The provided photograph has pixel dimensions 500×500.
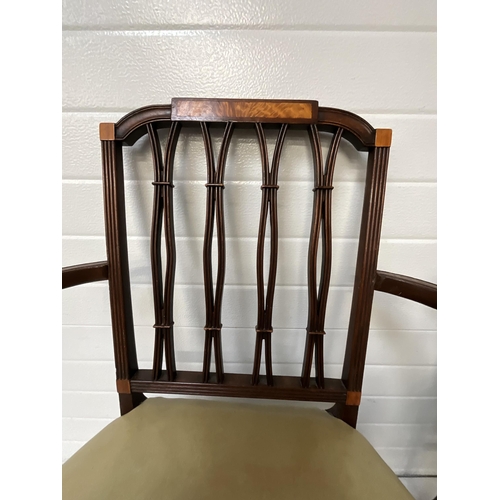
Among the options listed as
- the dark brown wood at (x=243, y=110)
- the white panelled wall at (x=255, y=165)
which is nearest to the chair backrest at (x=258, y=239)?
the dark brown wood at (x=243, y=110)

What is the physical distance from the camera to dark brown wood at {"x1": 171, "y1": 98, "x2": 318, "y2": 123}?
55 centimetres

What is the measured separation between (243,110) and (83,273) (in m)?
0.41

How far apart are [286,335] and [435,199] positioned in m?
0.46

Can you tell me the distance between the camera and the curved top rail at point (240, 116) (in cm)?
55

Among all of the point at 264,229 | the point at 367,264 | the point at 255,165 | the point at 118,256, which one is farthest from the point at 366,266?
the point at 118,256

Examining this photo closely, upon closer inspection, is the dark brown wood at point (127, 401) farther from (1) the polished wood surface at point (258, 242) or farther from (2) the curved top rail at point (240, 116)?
(2) the curved top rail at point (240, 116)

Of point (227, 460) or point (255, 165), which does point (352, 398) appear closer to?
point (227, 460)

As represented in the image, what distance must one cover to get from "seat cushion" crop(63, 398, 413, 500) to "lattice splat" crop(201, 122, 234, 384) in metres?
0.11

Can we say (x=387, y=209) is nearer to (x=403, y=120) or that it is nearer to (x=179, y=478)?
(x=403, y=120)

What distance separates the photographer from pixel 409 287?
52cm

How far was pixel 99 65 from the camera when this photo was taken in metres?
0.64

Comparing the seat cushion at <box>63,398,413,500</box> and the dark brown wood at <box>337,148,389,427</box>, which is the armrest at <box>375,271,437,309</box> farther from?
the seat cushion at <box>63,398,413,500</box>

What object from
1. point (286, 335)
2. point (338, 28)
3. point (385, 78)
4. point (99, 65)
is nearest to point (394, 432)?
point (286, 335)

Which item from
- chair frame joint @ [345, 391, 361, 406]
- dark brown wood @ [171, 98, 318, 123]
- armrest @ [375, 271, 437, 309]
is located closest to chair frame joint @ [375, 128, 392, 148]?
dark brown wood @ [171, 98, 318, 123]
